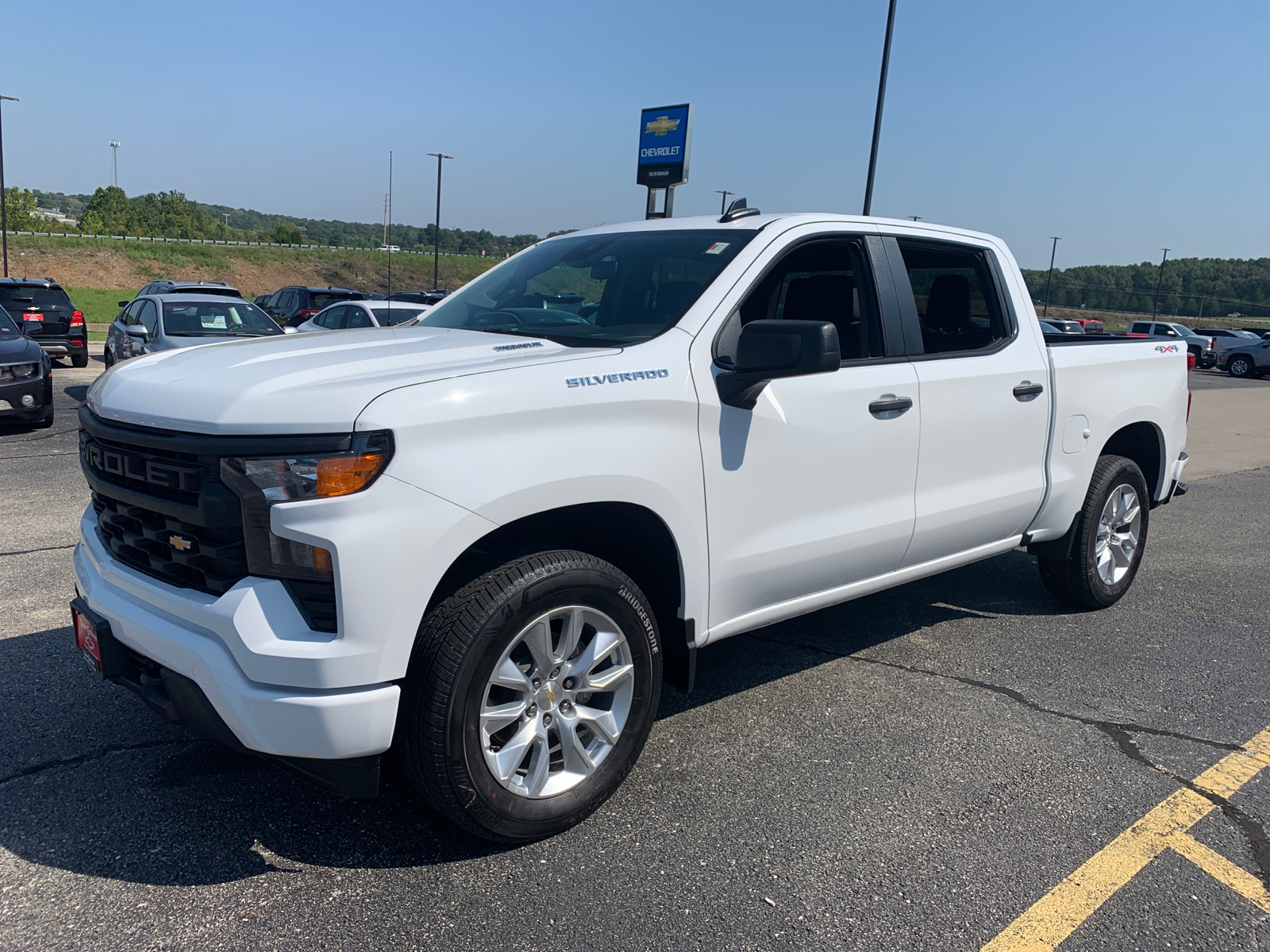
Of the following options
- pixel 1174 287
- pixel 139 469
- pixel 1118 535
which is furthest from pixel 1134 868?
pixel 1174 287

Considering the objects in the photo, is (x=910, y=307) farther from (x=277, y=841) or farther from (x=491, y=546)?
(x=277, y=841)

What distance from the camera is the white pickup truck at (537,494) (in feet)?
7.64

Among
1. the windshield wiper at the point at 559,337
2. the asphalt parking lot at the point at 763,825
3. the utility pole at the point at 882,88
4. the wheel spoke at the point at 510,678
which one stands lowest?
the asphalt parking lot at the point at 763,825

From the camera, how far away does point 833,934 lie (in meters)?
2.42

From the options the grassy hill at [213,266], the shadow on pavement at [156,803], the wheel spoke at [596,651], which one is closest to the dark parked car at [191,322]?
the shadow on pavement at [156,803]

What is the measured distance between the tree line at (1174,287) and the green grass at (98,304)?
7347 cm

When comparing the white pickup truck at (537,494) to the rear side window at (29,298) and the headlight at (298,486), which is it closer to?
the headlight at (298,486)

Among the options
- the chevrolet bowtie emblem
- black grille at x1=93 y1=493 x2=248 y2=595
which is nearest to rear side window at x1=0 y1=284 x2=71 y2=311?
the chevrolet bowtie emblem

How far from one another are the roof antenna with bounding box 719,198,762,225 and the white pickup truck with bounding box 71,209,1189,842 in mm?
35

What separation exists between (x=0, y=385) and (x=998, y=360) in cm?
968

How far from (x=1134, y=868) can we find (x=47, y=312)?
725 inches

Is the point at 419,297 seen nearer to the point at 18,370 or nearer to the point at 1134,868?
the point at 18,370

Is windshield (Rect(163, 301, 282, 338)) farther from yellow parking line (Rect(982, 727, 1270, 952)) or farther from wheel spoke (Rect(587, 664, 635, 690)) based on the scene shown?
yellow parking line (Rect(982, 727, 1270, 952))

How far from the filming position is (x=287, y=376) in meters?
2.54
